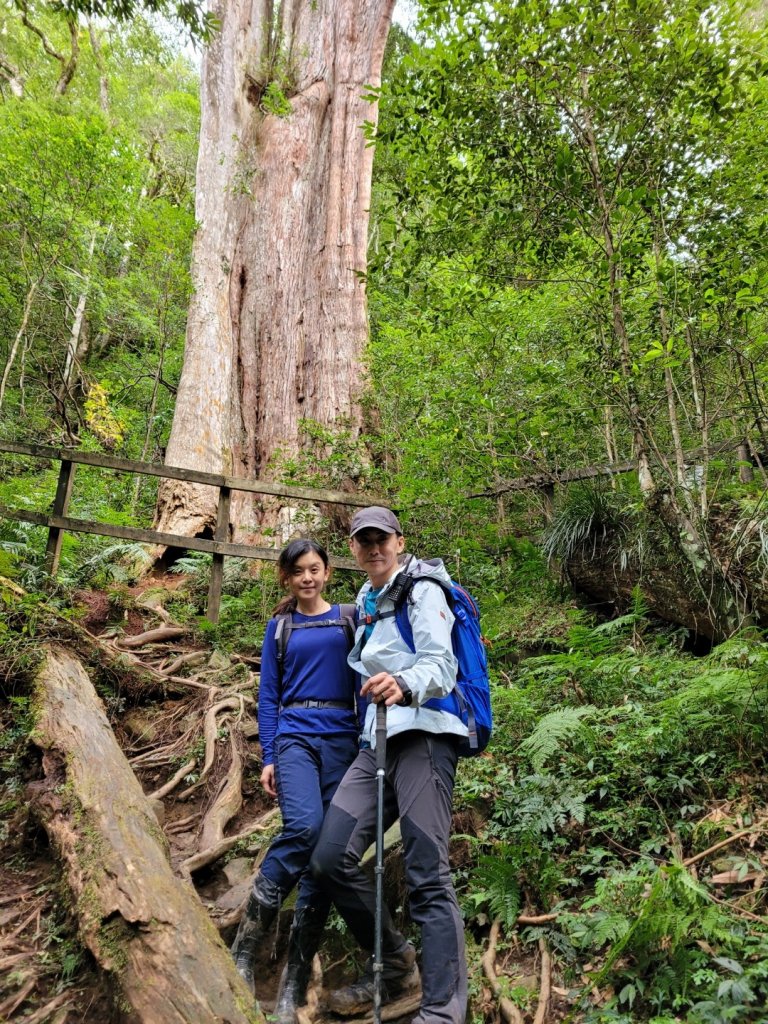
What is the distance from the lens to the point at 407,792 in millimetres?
2566

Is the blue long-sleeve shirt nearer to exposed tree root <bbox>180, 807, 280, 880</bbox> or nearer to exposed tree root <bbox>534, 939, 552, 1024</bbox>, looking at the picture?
exposed tree root <bbox>180, 807, 280, 880</bbox>

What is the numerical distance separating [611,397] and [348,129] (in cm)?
931

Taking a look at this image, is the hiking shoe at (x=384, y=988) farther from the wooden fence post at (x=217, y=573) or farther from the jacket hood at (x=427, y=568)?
the wooden fence post at (x=217, y=573)

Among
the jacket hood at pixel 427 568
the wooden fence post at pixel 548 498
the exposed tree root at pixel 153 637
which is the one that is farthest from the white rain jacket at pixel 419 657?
the wooden fence post at pixel 548 498

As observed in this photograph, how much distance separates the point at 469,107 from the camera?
15.9 feet

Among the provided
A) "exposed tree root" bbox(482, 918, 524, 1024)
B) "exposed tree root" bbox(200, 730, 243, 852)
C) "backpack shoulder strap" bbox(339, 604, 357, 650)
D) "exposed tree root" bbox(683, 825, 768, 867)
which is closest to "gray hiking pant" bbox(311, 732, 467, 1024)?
"exposed tree root" bbox(482, 918, 524, 1024)

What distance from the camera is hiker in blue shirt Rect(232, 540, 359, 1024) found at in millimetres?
2799

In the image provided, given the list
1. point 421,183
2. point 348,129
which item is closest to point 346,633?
point 421,183

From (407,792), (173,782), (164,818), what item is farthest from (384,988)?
(173,782)

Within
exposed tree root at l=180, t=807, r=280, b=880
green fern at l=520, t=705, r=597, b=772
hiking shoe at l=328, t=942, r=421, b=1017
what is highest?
green fern at l=520, t=705, r=597, b=772

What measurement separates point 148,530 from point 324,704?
401cm

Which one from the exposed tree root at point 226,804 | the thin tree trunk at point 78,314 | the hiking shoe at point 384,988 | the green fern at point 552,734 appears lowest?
the hiking shoe at point 384,988

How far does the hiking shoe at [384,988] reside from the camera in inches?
107

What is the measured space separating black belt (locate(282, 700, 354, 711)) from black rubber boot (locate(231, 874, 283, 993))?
30.1 inches
